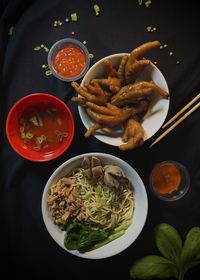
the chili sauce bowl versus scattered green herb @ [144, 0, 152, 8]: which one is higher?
scattered green herb @ [144, 0, 152, 8]

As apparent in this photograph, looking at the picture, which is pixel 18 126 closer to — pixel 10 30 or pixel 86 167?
pixel 86 167

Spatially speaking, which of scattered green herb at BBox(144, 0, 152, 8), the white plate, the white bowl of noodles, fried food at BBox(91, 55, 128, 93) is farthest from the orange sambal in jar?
scattered green herb at BBox(144, 0, 152, 8)

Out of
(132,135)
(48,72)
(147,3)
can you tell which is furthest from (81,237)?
(147,3)

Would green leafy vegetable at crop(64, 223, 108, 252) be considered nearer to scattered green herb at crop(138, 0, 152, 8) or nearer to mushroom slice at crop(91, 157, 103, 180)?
mushroom slice at crop(91, 157, 103, 180)

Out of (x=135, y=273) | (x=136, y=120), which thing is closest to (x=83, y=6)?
(x=136, y=120)

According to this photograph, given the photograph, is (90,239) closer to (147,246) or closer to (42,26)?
(147,246)
